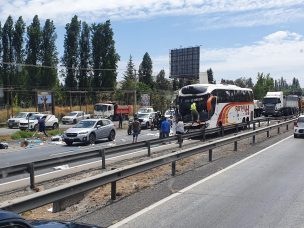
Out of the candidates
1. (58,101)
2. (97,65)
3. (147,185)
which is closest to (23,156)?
(147,185)

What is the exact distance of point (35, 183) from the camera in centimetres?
1277

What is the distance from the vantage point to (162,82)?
153 metres

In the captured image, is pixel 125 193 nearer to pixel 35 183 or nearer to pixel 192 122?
pixel 35 183

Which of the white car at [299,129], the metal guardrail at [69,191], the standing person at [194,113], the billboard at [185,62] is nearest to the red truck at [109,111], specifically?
the standing person at [194,113]

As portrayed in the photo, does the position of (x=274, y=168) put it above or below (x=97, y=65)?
below

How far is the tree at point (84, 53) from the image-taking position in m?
97.6

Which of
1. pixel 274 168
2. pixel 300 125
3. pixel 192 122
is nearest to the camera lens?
pixel 274 168

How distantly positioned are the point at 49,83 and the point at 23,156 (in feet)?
221

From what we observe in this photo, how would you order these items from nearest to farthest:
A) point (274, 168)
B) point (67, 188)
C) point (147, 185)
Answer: point (67, 188), point (147, 185), point (274, 168)

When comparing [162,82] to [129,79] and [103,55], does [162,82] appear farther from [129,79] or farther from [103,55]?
[103,55]

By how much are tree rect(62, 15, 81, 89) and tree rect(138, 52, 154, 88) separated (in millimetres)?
49957

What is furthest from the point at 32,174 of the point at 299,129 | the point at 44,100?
the point at 44,100

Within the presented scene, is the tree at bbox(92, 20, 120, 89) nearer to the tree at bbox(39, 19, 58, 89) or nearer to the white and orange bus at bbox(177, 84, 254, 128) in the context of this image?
the tree at bbox(39, 19, 58, 89)

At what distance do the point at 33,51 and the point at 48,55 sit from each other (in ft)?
9.70
